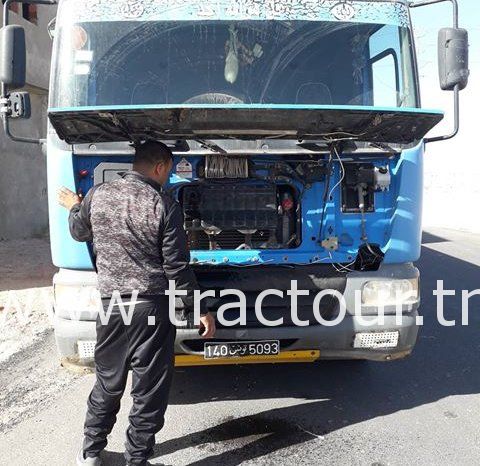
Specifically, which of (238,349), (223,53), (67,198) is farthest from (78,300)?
(223,53)

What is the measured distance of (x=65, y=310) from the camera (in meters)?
3.29

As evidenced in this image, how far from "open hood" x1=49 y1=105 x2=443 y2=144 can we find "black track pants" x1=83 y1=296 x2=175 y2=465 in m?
1.02

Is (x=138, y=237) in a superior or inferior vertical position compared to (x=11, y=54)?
inferior

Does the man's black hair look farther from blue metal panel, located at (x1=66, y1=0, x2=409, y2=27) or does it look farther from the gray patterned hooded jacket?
blue metal panel, located at (x1=66, y1=0, x2=409, y2=27)

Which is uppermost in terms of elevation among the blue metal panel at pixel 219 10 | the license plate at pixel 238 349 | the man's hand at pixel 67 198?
the blue metal panel at pixel 219 10

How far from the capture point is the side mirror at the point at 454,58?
12.1 ft

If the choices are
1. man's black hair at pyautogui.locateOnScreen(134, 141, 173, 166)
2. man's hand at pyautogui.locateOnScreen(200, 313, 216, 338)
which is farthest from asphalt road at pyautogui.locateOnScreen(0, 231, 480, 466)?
man's black hair at pyautogui.locateOnScreen(134, 141, 173, 166)

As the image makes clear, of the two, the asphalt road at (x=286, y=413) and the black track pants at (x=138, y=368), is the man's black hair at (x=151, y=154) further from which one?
the asphalt road at (x=286, y=413)

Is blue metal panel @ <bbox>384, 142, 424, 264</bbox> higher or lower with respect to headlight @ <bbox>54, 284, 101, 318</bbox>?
higher

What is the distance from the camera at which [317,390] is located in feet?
13.5

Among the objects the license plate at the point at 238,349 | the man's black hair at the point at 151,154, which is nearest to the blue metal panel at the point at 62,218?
the man's black hair at the point at 151,154

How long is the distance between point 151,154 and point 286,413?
2.06 metres

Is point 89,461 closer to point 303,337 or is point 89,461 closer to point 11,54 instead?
point 303,337

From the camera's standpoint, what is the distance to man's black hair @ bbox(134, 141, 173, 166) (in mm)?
2803
